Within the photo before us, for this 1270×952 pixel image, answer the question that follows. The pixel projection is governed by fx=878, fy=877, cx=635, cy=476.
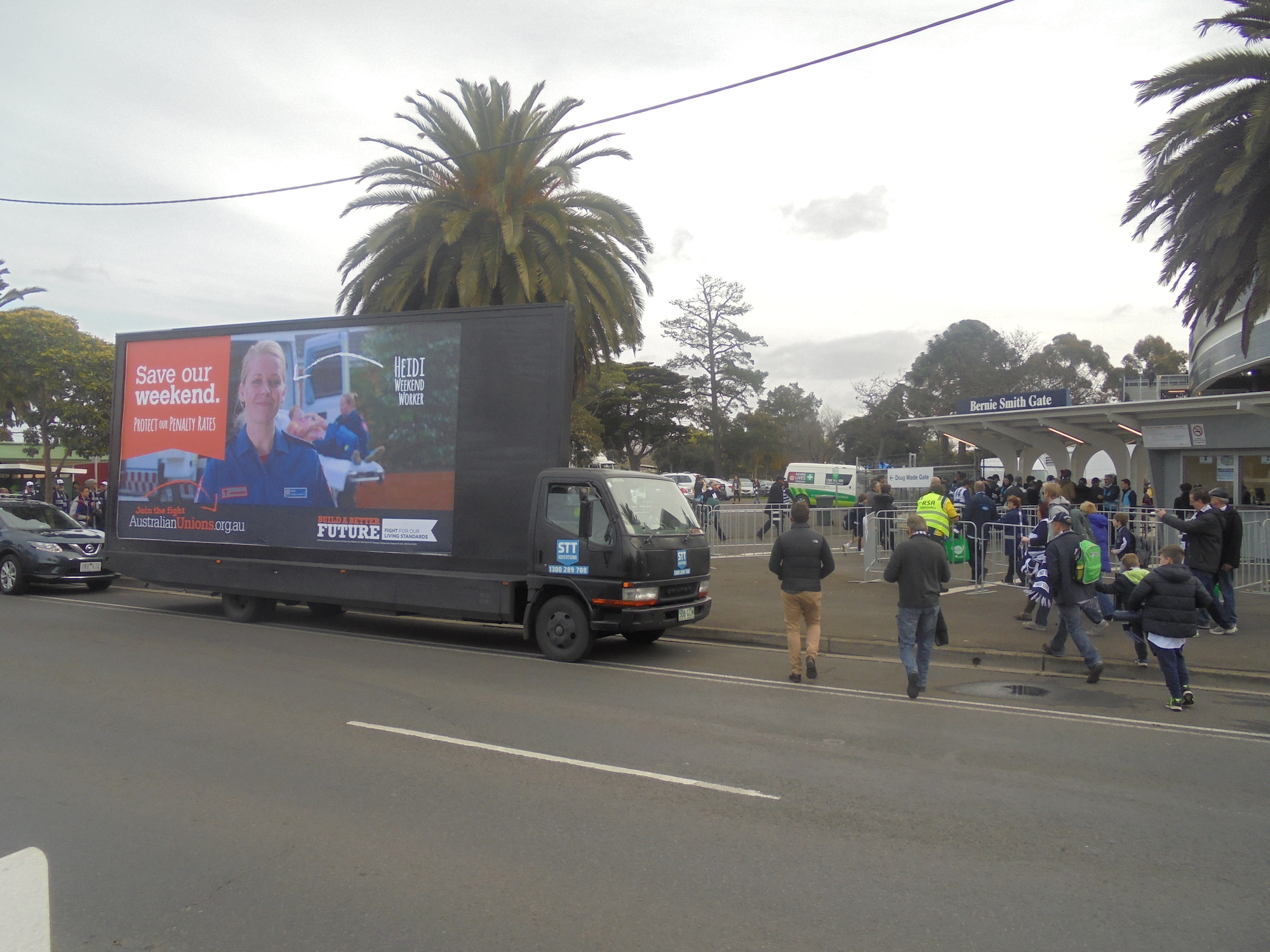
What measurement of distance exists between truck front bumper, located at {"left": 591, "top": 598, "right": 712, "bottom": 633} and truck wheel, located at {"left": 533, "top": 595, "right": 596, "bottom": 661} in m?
0.17

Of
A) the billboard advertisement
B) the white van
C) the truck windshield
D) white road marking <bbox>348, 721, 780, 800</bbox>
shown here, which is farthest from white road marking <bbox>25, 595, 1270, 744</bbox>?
the white van

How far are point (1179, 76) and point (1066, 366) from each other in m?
51.4

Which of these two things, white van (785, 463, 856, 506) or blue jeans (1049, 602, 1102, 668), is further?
white van (785, 463, 856, 506)

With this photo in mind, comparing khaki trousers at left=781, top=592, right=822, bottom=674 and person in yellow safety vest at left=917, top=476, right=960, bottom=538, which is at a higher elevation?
person in yellow safety vest at left=917, top=476, right=960, bottom=538

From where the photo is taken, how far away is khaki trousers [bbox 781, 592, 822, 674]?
9.12 meters

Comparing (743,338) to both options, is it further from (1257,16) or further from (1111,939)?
(1111,939)

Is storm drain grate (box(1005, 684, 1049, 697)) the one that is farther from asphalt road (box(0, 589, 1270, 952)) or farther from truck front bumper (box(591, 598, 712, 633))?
truck front bumper (box(591, 598, 712, 633))

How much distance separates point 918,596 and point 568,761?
3911mm

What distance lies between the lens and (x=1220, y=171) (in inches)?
540

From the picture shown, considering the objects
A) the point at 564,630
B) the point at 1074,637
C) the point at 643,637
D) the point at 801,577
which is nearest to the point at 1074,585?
the point at 1074,637

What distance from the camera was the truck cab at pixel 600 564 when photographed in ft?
32.0

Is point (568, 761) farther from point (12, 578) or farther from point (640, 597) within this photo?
point (12, 578)

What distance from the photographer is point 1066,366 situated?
6003 centimetres

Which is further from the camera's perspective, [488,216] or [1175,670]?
[488,216]
